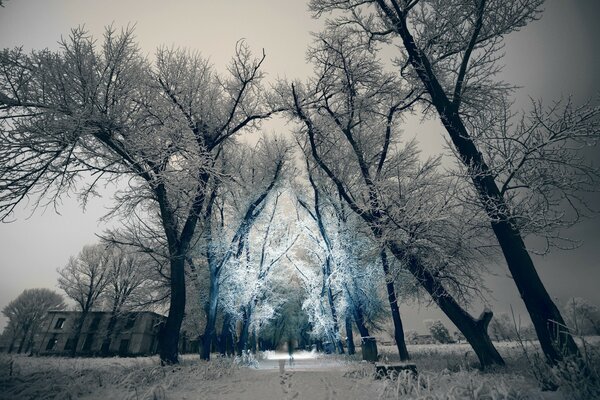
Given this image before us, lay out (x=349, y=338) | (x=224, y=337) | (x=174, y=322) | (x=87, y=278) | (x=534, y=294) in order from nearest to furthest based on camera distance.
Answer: (x=534, y=294)
(x=174, y=322)
(x=224, y=337)
(x=349, y=338)
(x=87, y=278)

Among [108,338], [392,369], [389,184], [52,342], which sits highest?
[389,184]

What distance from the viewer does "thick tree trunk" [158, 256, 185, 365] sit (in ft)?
25.8

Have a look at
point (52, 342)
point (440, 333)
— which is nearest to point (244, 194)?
point (52, 342)

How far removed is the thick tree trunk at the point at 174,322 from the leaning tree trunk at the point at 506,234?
8.55 metres

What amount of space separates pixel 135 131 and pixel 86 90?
133cm

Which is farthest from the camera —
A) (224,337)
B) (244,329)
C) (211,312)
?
(244,329)

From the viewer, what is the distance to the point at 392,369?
562cm

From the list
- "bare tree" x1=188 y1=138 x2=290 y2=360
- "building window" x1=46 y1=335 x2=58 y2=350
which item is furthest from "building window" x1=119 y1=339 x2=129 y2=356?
"bare tree" x1=188 y1=138 x2=290 y2=360

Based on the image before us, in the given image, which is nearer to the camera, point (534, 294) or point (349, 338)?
point (534, 294)

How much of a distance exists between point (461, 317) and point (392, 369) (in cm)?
254

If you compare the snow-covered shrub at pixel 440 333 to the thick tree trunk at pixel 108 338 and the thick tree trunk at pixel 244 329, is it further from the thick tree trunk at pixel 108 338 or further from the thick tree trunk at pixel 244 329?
the thick tree trunk at pixel 108 338

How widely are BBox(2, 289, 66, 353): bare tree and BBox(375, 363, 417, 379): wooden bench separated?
49272 millimetres

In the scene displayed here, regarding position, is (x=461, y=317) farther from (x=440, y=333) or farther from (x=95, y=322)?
(x=440, y=333)

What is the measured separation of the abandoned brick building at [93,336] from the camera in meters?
32.6
